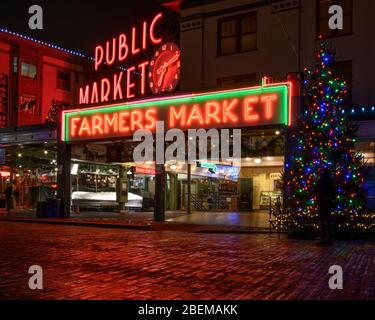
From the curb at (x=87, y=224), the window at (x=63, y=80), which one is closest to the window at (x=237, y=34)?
the curb at (x=87, y=224)

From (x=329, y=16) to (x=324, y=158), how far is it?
9925mm

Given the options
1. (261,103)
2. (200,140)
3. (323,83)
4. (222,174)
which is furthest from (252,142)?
(222,174)

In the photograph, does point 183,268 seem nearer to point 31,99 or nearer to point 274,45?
point 274,45

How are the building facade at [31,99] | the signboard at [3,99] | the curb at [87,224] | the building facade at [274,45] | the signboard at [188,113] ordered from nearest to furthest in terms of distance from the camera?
the signboard at [188,113], the curb at [87,224], the building facade at [274,45], the building facade at [31,99], the signboard at [3,99]

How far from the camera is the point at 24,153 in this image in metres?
34.5

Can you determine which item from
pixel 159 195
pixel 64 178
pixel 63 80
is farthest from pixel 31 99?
pixel 159 195

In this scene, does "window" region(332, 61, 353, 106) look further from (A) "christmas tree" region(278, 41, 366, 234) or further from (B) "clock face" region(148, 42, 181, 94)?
(B) "clock face" region(148, 42, 181, 94)

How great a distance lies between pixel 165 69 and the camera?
26.6 metres

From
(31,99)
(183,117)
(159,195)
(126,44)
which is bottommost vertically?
(159,195)

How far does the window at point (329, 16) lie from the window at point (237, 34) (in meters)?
3.22

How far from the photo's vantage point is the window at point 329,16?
2261 centimetres

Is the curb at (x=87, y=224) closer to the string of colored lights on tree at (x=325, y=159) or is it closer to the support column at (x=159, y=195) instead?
the support column at (x=159, y=195)

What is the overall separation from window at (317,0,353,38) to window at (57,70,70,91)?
29229 millimetres
